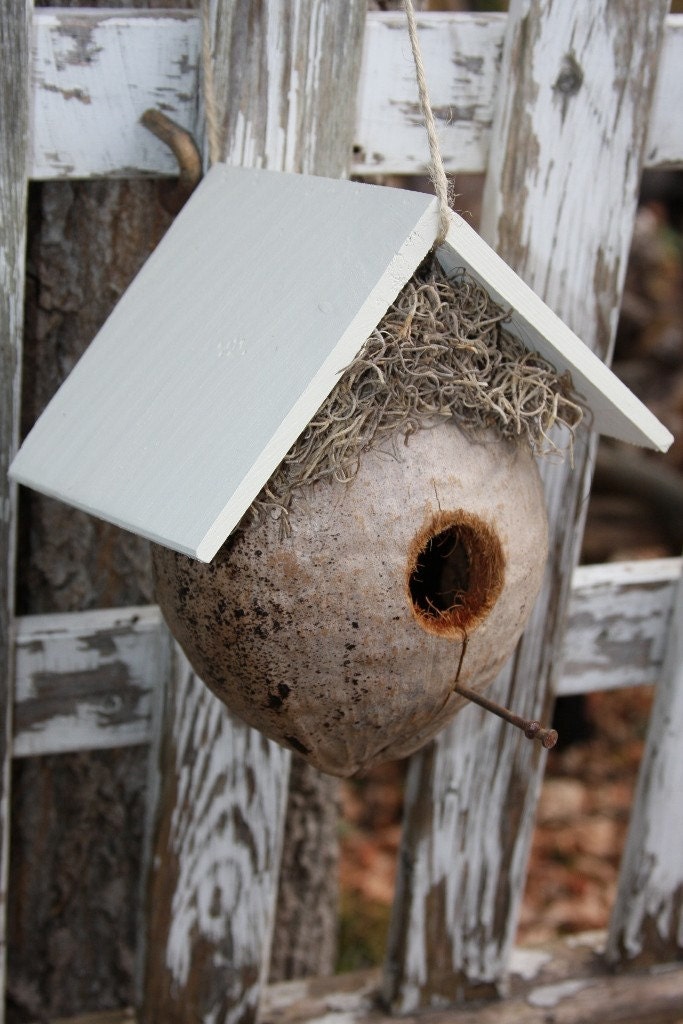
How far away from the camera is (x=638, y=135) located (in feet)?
5.83

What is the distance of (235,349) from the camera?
1380mm

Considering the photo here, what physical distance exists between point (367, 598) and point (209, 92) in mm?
729

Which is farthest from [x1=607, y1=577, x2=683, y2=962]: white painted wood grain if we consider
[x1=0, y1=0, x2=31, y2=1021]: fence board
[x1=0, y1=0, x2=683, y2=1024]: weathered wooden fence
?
[x1=0, y1=0, x2=31, y2=1021]: fence board

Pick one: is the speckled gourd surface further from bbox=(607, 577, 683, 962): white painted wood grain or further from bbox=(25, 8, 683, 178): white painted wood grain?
bbox=(607, 577, 683, 962): white painted wood grain

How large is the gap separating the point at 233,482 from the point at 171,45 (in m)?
0.71

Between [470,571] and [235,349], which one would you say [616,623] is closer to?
[470,571]

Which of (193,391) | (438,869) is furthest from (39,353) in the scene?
(438,869)

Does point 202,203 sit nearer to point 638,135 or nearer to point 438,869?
point 638,135

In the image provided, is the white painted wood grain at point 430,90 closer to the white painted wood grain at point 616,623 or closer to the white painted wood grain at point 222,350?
the white painted wood grain at point 222,350

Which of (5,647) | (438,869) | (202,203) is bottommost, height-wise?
(438,869)

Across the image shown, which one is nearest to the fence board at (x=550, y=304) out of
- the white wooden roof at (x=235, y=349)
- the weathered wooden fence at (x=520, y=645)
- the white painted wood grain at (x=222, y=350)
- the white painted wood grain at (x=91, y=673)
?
the weathered wooden fence at (x=520, y=645)

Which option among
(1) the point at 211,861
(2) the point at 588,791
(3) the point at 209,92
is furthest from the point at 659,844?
(2) the point at 588,791

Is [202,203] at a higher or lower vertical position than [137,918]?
higher

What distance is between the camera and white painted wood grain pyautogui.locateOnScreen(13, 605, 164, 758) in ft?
6.00
